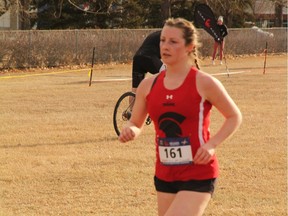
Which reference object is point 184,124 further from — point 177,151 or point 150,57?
point 150,57

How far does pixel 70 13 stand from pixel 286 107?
93.8ft

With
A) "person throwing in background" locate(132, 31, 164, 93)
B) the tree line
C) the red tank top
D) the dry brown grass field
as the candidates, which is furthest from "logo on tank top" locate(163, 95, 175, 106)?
the tree line

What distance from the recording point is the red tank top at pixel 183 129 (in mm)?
4145

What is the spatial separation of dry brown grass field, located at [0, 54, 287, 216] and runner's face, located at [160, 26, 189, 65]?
2.49 m

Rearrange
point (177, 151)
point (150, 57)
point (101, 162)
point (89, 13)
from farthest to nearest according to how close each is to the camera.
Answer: point (89, 13) < point (150, 57) < point (101, 162) < point (177, 151)

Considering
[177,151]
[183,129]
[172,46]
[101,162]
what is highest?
[172,46]

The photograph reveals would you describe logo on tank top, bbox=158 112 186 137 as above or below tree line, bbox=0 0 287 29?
above

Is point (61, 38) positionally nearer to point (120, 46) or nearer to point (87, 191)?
point (120, 46)

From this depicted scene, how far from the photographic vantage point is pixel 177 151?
4145 mm

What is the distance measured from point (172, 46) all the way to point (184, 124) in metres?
0.51

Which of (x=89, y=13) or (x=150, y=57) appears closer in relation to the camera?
(x=150, y=57)

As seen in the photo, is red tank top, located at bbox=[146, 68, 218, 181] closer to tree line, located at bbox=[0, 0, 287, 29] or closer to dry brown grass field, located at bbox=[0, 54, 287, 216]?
dry brown grass field, located at bbox=[0, 54, 287, 216]

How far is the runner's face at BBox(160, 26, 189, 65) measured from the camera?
4.22 m

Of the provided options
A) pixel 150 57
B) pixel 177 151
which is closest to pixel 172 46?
pixel 177 151
